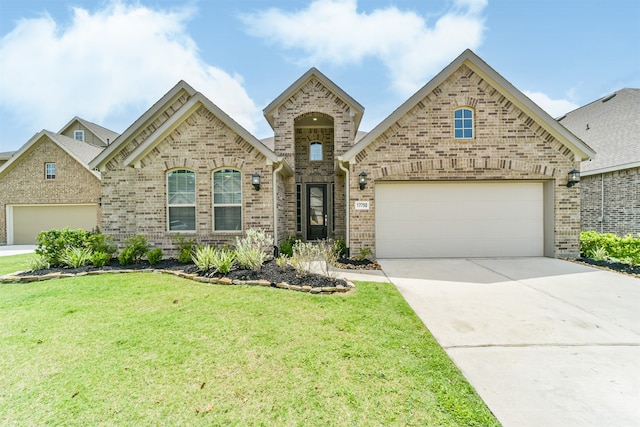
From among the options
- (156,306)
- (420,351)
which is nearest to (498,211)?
(420,351)

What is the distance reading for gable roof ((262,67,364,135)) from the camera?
1102 centimetres

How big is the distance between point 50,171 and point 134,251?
41.6 ft

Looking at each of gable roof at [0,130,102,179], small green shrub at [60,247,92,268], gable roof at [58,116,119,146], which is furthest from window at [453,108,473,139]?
gable roof at [58,116,119,146]

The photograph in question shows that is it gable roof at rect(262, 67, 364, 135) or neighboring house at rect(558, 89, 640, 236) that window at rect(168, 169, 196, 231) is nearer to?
gable roof at rect(262, 67, 364, 135)

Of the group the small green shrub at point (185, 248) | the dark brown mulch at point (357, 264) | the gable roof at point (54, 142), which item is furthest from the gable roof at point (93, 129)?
the dark brown mulch at point (357, 264)

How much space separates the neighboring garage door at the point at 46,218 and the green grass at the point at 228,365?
12.8m

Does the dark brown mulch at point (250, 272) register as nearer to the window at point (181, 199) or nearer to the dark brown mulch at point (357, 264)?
the window at point (181, 199)

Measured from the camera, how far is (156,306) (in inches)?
190

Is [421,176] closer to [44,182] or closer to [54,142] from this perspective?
[54,142]

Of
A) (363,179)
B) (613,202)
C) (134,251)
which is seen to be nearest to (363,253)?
(363,179)

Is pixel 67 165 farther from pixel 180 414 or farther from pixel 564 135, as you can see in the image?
pixel 564 135

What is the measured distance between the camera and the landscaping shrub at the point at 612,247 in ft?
25.4

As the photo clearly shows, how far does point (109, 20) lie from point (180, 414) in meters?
9.63

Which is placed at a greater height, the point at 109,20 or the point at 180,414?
the point at 109,20
